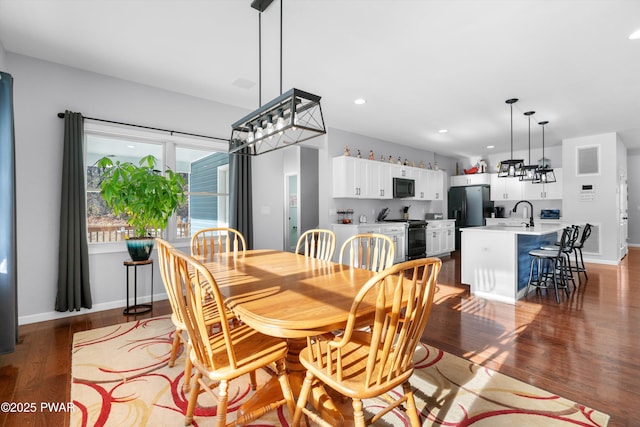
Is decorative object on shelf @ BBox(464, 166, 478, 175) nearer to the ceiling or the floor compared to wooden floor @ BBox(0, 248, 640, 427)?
nearer to the ceiling

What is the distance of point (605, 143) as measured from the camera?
21.1 ft

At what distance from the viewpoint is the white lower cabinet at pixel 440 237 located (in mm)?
7027

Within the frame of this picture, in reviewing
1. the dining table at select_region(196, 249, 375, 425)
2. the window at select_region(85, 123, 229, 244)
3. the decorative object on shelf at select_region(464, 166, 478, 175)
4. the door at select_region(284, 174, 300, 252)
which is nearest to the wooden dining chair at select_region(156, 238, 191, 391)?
the dining table at select_region(196, 249, 375, 425)

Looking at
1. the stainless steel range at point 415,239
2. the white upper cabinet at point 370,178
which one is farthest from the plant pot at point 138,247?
the stainless steel range at point 415,239

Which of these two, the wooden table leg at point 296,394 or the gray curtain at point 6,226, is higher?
the gray curtain at point 6,226

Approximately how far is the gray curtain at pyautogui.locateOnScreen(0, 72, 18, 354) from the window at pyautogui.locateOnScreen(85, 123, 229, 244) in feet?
3.36

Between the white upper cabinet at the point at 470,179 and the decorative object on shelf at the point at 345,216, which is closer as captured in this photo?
the decorative object on shelf at the point at 345,216

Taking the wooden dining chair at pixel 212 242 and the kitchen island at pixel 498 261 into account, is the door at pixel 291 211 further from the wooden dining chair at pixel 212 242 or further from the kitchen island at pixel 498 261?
the kitchen island at pixel 498 261

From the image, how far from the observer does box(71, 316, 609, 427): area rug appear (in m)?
1.72

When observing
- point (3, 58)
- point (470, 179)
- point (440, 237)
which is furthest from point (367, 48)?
point (470, 179)

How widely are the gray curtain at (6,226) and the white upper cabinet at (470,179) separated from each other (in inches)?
352

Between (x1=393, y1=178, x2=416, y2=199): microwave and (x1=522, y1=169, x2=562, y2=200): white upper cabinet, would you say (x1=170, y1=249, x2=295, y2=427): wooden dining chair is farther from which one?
(x1=522, y1=169, x2=562, y2=200): white upper cabinet

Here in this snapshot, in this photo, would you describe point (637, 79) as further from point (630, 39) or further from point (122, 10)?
point (122, 10)

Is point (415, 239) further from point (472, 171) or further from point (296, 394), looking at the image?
point (296, 394)
